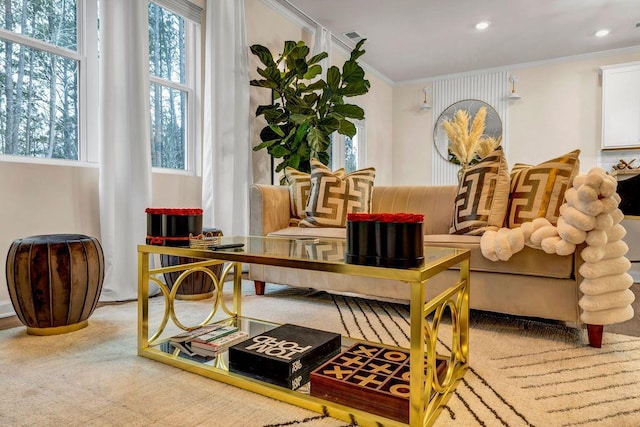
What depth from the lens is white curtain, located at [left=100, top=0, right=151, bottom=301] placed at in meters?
2.48

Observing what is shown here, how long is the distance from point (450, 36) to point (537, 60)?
157 cm

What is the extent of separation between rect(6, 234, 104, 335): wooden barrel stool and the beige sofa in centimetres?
101

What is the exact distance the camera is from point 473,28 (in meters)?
4.45

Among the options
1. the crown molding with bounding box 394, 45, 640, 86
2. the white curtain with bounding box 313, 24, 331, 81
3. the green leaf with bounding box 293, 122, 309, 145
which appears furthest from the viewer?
the crown molding with bounding box 394, 45, 640, 86

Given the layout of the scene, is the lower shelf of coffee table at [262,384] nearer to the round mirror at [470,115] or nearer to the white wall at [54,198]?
the white wall at [54,198]

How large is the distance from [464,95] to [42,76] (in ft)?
17.1

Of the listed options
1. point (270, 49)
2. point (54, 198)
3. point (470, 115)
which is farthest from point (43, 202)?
point (470, 115)

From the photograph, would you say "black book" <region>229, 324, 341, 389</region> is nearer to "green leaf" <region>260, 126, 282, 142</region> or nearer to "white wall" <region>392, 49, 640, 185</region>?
"green leaf" <region>260, 126, 282, 142</region>

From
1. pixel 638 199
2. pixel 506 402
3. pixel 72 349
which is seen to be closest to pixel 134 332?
pixel 72 349

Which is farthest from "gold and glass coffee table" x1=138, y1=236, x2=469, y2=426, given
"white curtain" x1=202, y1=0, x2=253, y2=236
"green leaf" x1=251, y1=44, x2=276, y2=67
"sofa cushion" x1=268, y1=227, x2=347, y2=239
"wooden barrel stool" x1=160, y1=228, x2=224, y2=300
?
"green leaf" x1=251, y1=44, x2=276, y2=67

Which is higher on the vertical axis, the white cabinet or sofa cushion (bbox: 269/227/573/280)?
the white cabinet

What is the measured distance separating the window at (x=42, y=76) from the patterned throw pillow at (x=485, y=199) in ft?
7.82

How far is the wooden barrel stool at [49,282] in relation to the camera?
1746mm

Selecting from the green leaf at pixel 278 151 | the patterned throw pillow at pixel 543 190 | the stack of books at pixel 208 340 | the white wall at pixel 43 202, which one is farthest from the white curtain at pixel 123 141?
the patterned throw pillow at pixel 543 190
